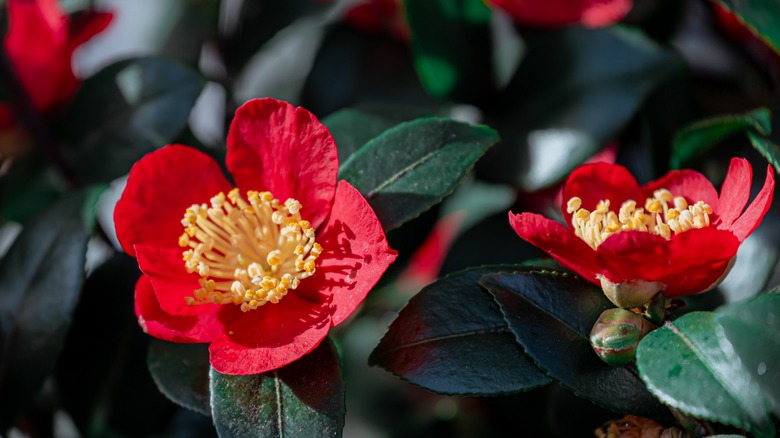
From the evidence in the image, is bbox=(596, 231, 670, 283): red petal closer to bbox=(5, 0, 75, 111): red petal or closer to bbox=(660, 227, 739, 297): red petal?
bbox=(660, 227, 739, 297): red petal

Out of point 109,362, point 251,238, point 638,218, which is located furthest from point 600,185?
point 109,362

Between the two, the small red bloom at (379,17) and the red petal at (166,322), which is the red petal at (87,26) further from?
the red petal at (166,322)

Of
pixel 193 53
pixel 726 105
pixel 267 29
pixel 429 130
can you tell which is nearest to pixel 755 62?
pixel 726 105

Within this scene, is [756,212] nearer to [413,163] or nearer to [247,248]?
[413,163]

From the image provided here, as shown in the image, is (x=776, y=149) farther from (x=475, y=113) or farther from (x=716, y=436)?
(x=475, y=113)

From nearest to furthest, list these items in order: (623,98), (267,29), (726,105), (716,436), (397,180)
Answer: (716,436)
(397,180)
(623,98)
(726,105)
(267,29)

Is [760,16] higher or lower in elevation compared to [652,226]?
higher
